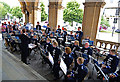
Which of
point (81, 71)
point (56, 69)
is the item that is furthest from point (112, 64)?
point (56, 69)

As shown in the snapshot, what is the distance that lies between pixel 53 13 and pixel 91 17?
474 cm

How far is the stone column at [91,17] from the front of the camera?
7363 mm

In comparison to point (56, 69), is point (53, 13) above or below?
above

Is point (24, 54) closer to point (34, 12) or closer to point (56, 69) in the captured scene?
point (56, 69)

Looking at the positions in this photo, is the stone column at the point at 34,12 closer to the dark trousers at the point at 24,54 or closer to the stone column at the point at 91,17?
the stone column at the point at 91,17

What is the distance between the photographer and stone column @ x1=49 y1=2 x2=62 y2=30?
1077cm

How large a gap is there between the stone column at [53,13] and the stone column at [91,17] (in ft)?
12.6

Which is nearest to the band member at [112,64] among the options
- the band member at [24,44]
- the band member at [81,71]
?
the band member at [81,71]

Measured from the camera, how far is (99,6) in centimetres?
724

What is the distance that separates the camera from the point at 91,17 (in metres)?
7.67

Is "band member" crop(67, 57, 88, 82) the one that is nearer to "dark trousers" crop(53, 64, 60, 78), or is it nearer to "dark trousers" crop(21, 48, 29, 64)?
"dark trousers" crop(53, 64, 60, 78)

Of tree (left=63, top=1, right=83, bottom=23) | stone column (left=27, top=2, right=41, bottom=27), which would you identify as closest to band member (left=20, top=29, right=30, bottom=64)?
stone column (left=27, top=2, right=41, bottom=27)

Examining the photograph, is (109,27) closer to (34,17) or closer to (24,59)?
(34,17)

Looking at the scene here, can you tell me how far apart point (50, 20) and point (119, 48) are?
7281 millimetres
